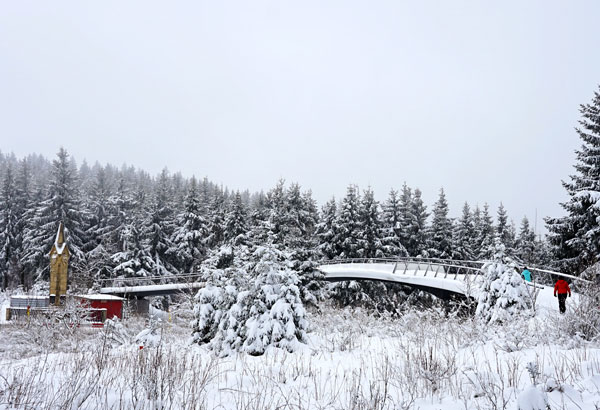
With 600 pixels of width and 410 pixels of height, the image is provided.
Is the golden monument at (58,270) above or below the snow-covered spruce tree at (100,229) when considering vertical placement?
below

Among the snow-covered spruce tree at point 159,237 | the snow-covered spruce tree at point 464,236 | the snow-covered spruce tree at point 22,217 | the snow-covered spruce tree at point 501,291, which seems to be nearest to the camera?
the snow-covered spruce tree at point 501,291

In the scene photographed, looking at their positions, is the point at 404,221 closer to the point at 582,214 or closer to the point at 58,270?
the point at 582,214

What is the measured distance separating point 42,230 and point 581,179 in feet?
165

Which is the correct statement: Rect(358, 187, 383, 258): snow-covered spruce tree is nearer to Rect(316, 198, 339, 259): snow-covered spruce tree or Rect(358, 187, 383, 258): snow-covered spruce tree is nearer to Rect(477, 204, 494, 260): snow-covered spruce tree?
Rect(316, 198, 339, 259): snow-covered spruce tree

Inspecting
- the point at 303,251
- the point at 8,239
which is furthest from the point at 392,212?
the point at 8,239

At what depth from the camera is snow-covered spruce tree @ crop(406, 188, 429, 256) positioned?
46.2 metres

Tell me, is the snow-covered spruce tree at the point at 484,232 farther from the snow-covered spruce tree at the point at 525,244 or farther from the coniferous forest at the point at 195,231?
the snow-covered spruce tree at the point at 525,244

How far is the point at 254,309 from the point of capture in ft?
36.6

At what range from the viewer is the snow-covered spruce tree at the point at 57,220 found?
45.9m

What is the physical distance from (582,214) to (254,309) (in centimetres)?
2228

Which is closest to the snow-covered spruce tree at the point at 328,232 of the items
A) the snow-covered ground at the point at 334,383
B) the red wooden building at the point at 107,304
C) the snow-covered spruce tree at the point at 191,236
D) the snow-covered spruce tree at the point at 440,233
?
the snow-covered spruce tree at the point at 440,233

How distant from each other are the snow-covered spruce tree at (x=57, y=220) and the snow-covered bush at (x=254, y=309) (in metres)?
38.4

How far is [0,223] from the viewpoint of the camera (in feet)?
171

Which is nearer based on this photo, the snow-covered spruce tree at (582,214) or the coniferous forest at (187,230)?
the snow-covered spruce tree at (582,214)
